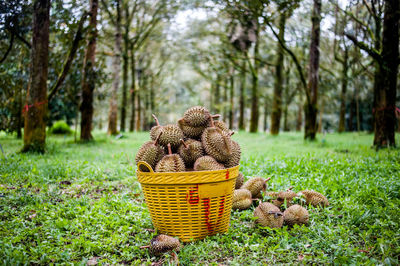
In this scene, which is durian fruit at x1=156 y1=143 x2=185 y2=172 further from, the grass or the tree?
the tree

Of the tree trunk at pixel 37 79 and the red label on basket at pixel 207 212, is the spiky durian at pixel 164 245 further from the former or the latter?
Answer: the tree trunk at pixel 37 79

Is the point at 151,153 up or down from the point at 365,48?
down

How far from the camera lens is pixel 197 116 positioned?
3549 millimetres

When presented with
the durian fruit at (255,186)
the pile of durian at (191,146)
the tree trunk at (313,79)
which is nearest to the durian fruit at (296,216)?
the durian fruit at (255,186)

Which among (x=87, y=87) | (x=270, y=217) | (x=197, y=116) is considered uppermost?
(x=87, y=87)

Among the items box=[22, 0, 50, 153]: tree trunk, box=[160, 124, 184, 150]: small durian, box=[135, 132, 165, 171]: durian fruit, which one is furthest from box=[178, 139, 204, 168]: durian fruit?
box=[22, 0, 50, 153]: tree trunk

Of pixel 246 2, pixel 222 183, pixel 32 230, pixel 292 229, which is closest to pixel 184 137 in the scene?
pixel 222 183

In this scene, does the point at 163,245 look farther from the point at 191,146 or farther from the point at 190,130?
the point at 190,130

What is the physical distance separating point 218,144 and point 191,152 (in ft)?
1.07

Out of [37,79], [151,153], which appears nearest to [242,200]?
[151,153]

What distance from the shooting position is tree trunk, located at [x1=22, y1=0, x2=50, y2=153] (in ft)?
25.5

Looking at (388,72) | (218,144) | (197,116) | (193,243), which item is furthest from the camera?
(388,72)

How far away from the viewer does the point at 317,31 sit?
11.8 m

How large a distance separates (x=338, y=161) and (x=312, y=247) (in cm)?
394
